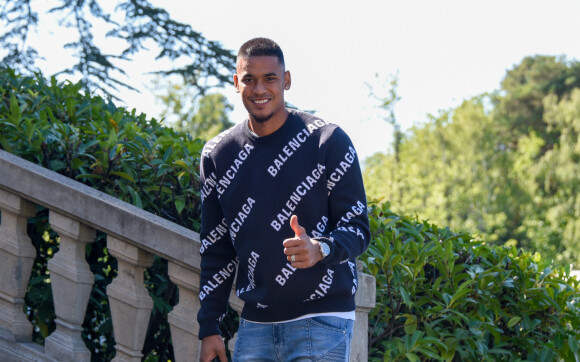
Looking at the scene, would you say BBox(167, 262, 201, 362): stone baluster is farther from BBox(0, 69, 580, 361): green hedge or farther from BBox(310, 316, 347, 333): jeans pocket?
BBox(310, 316, 347, 333): jeans pocket

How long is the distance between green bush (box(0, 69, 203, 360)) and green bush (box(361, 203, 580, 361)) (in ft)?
3.48

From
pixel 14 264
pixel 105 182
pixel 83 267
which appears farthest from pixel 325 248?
pixel 14 264

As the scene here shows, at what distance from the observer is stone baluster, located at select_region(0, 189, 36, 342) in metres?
3.68

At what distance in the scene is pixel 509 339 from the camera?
3906 millimetres

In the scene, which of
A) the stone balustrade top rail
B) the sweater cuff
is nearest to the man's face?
the sweater cuff

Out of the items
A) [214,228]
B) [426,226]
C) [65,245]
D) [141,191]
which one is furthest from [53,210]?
[426,226]

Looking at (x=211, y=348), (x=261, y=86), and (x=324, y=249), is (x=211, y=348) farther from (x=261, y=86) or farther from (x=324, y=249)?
(x=261, y=86)

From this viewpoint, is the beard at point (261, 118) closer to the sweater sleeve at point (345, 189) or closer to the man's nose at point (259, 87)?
the man's nose at point (259, 87)

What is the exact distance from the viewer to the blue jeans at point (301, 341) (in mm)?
2596

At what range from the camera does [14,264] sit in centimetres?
369

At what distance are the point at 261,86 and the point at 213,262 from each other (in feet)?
2.53

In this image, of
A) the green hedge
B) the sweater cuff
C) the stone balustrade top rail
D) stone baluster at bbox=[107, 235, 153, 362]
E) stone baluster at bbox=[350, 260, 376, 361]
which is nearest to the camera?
the sweater cuff

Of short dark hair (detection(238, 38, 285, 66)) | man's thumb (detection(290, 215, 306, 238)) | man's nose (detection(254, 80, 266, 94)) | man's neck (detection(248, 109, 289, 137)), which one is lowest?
man's thumb (detection(290, 215, 306, 238))

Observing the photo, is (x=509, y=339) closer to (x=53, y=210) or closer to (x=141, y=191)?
(x=141, y=191)
